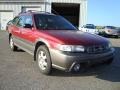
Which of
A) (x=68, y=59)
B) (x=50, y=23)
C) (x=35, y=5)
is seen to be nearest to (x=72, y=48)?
(x=68, y=59)

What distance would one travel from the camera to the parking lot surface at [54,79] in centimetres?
597

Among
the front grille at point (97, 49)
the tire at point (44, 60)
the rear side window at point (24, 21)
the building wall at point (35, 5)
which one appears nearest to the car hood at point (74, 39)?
the front grille at point (97, 49)

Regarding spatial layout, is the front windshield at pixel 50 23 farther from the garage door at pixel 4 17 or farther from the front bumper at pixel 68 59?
the garage door at pixel 4 17

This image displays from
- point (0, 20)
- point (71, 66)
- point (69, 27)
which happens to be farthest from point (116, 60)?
point (0, 20)

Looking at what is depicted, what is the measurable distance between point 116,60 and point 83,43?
3.14m

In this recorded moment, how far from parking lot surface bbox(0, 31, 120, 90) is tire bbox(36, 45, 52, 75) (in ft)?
0.50

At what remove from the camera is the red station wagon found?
20.6 ft

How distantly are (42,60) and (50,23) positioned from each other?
1539mm

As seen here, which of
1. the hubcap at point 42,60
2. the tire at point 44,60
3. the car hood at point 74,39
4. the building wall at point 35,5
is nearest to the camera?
the car hood at point 74,39

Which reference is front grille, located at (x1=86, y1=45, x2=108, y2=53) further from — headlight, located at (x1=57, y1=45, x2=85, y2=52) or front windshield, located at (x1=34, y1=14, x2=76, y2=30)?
front windshield, located at (x1=34, y1=14, x2=76, y2=30)

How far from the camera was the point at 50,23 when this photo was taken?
815 cm

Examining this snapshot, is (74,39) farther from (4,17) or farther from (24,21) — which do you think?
(4,17)

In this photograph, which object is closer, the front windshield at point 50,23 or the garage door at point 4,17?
the front windshield at point 50,23

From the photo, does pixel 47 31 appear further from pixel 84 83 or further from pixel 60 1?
pixel 60 1
